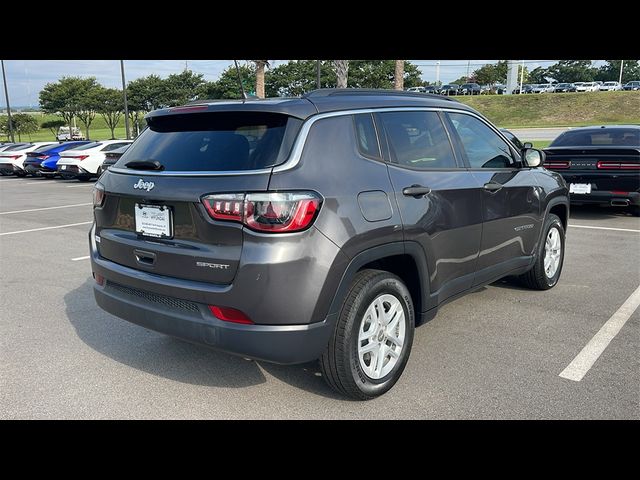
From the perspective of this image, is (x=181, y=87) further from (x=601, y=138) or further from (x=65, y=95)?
(x=601, y=138)

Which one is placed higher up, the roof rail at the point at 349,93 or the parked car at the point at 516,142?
the roof rail at the point at 349,93

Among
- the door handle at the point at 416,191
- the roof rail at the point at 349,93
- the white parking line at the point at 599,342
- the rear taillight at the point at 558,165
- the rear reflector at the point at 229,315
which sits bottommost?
the white parking line at the point at 599,342

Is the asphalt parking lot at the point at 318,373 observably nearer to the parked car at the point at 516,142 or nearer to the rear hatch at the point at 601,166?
the parked car at the point at 516,142

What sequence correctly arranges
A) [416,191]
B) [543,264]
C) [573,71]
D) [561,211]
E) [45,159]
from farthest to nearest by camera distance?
[573,71]
[45,159]
[561,211]
[543,264]
[416,191]

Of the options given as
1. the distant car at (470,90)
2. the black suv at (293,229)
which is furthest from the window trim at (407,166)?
the distant car at (470,90)

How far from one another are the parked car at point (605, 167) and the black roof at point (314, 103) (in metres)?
6.11

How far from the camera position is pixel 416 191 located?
11.8ft

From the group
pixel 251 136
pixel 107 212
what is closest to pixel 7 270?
pixel 107 212

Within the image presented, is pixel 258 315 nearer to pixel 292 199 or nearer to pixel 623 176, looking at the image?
pixel 292 199

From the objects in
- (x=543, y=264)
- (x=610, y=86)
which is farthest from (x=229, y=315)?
(x=610, y=86)

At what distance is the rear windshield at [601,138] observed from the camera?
9.40 meters

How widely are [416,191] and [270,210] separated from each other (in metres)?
1.16

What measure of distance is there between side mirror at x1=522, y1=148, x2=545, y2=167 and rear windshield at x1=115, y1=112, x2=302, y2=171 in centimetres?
275
